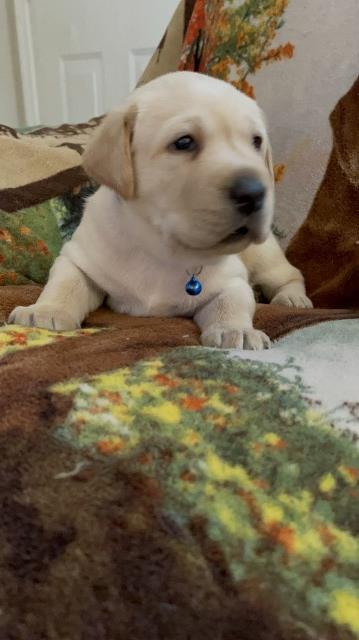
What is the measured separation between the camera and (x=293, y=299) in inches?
49.7

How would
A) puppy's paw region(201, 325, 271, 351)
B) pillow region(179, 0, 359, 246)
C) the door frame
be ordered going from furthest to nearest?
the door frame → pillow region(179, 0, 359, 246) → puppy's paw region(201, 325, 271, 351)

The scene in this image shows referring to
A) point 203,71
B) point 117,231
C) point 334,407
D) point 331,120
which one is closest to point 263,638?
point 334,407

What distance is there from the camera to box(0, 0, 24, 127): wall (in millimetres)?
3777

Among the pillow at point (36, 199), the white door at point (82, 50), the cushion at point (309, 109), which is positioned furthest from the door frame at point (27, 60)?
the cushion at point (309, 109)

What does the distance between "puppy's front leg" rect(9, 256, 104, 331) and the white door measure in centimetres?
235

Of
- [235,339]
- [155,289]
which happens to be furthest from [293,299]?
[235,339]

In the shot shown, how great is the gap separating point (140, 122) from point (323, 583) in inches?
35.7

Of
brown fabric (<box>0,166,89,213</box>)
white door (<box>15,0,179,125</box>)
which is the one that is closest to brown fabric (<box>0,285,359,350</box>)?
brown fabric (<box>0,166,89,213</box>)

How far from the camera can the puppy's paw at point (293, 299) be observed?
124 cm

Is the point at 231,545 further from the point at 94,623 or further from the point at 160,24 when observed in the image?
the point at 160,24

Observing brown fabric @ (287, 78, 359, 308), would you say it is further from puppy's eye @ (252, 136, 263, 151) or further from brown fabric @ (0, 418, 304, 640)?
brown fabric @ (0, 418, 304, 640)

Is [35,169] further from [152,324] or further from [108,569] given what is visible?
[108,569]

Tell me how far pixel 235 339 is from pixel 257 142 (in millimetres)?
444

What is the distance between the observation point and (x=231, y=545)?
0.43 metres
